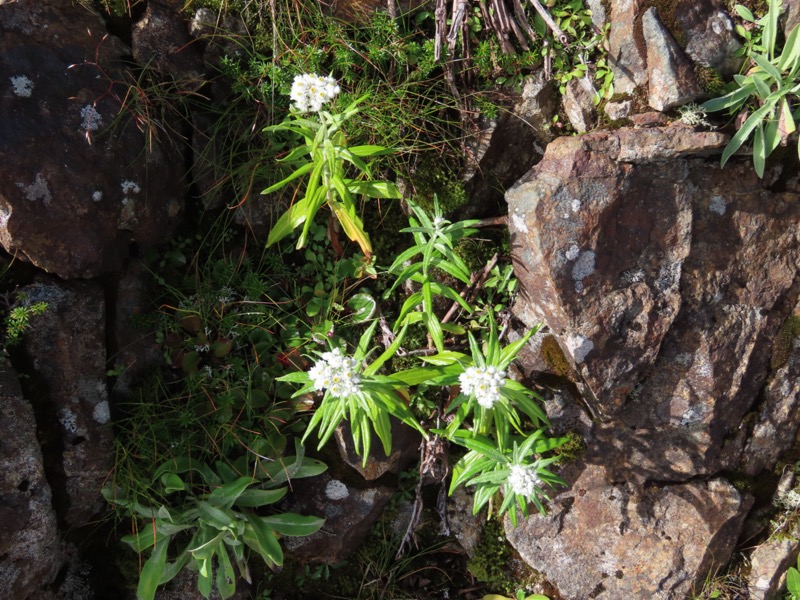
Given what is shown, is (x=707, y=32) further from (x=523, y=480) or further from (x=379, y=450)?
(x=379, y=450)

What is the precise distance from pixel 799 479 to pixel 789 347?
105 centimetres

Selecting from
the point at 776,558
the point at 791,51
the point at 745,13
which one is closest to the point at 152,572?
the point at 776,558

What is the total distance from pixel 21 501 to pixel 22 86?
2.61 meters

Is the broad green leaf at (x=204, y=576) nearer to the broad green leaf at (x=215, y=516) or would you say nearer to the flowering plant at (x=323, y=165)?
the broad green leaf at (x=215, y=516)

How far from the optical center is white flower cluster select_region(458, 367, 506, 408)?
3.44m

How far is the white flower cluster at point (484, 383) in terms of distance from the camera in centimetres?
344

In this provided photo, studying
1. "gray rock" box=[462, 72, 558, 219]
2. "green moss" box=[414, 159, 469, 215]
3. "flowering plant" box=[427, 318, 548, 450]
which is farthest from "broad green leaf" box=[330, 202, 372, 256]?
"flowering plant" box=[427, 318, 548, 450]

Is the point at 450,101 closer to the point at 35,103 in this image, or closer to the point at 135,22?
the point at 135,22

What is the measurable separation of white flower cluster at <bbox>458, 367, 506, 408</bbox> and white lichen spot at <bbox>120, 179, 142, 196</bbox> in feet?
8.16

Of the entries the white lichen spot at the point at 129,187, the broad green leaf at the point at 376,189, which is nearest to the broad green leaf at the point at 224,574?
the white lichen spot at the point at 129,187

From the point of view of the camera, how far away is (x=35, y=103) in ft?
12.1

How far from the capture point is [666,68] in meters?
4.04

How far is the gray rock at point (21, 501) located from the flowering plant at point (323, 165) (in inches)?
74.7

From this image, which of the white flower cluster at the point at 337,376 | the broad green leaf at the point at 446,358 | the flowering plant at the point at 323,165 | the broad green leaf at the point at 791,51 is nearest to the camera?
the white flower cluster at the point at 337,376
